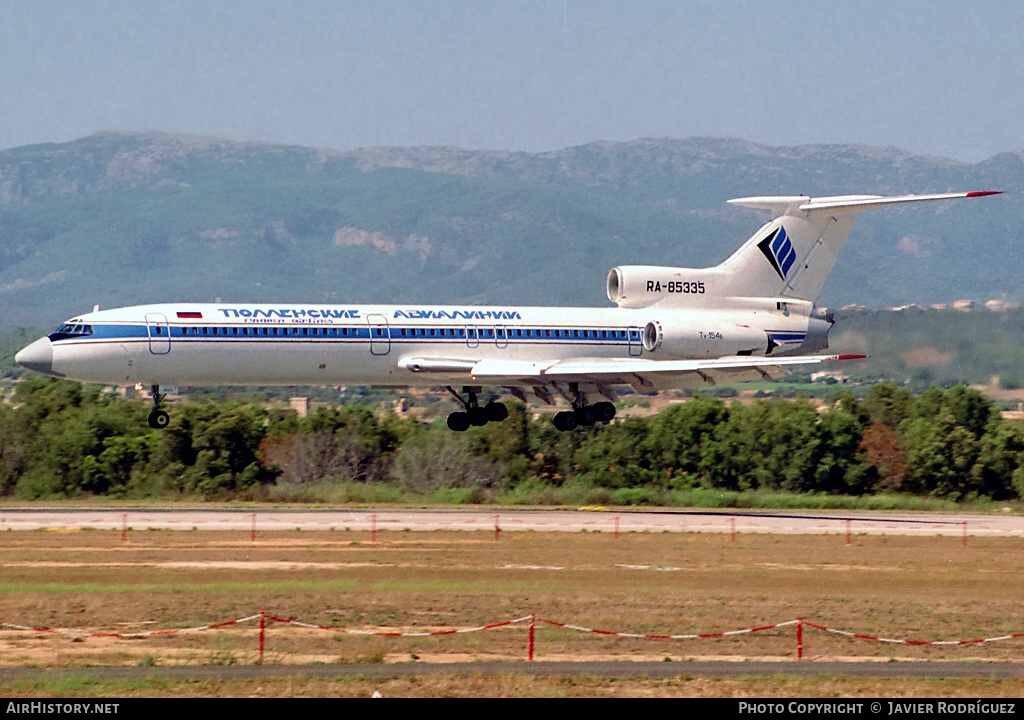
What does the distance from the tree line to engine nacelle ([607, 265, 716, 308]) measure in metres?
8.89

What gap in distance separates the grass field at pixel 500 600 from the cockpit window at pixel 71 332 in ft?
26.7

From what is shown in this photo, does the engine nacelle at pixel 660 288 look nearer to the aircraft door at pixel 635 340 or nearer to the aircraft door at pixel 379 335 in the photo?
the aircraft door at pixel 635 340

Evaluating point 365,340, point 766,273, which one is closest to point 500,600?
point 365,340

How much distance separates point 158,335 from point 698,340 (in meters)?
17.8

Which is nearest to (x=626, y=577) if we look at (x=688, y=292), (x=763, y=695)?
(x=763, y=695)

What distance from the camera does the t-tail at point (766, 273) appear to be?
164 ft

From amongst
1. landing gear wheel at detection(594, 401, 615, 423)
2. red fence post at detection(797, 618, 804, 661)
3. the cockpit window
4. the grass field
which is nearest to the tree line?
landing gear wheel at detection(594, 401, 615, 423)

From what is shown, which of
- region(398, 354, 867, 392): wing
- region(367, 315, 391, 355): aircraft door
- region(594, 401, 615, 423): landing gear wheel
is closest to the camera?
region(367, 315, 391, 355): aircraft door

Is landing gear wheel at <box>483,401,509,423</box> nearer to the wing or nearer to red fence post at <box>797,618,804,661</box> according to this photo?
the wing

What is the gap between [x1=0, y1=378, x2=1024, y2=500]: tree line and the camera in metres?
55.0

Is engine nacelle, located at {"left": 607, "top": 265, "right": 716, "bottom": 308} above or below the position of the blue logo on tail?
below

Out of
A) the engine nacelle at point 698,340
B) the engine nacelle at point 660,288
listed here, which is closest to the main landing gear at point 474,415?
the engine nacelle at point 698,340

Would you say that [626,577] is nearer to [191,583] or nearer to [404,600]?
[404,600]
